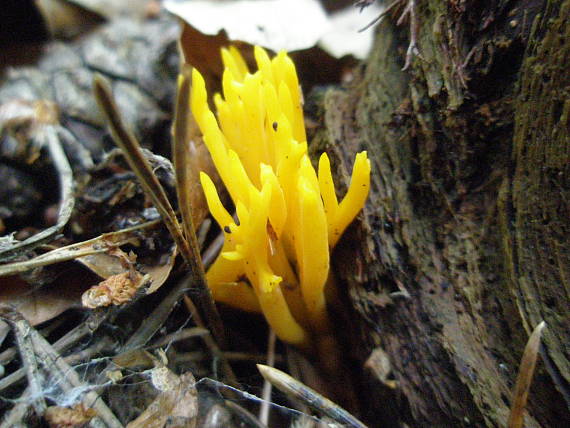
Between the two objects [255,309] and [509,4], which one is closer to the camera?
[509,4]

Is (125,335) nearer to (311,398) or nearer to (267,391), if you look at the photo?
(267,391)

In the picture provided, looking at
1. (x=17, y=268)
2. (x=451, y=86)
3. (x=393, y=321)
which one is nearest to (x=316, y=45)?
(x=451, y=86)

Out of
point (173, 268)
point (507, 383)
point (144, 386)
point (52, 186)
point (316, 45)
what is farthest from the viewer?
point (316, 45)

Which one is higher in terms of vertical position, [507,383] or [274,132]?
[274,132]

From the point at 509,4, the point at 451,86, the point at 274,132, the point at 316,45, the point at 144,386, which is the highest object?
the point at 316,45

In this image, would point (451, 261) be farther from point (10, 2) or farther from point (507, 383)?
point (10, 2)

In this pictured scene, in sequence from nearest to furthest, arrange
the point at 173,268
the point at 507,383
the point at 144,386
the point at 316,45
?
the point at 507,383, the point at 144,386, the point at 173,268, the point at 316,45

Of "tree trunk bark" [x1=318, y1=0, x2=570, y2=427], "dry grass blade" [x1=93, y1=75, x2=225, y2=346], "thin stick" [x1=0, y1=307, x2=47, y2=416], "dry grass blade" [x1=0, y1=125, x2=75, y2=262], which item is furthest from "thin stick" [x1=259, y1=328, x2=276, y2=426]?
"dry grass blade" [x1=0, y1=125, x2=75, y2=262]
